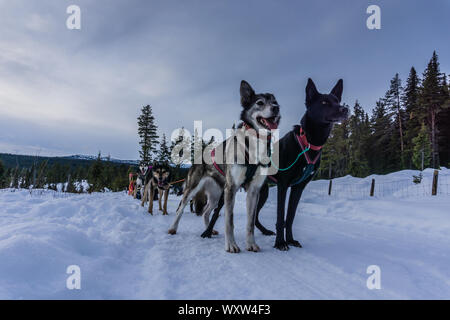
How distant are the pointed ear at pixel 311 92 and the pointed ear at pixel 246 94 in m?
0.89

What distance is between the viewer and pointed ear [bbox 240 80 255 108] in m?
3.40

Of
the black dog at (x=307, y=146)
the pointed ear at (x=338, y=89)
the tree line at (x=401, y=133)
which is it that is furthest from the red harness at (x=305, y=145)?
the tree line at (x=401, y=133)

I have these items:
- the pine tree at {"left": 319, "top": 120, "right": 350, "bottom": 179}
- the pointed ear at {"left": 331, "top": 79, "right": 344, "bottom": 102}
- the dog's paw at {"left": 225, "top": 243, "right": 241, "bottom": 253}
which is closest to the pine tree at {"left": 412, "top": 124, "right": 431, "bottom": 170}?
the pine tree at {"left": 319, "top": 120, "right": 350, "bottom": 179}

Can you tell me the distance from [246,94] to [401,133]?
50894 mm

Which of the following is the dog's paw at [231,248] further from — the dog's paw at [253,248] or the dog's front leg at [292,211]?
the dog's front leg at [292,211]

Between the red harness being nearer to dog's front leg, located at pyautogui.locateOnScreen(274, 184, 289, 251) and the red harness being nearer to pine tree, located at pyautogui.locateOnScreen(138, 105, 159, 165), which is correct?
dog's front leg, located at pyautogui.locateOnScreen(274, 184, 289, 251)

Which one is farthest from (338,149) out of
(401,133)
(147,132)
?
(147,132)

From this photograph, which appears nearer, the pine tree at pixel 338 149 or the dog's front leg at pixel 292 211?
the dog's front leg at pixel 292 211

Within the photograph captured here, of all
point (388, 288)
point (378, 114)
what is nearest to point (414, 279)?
point (388, 288)

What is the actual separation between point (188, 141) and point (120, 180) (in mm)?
17918

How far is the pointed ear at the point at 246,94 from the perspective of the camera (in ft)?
11.1

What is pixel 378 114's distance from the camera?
5156cm

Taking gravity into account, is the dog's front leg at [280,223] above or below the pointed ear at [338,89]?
below
